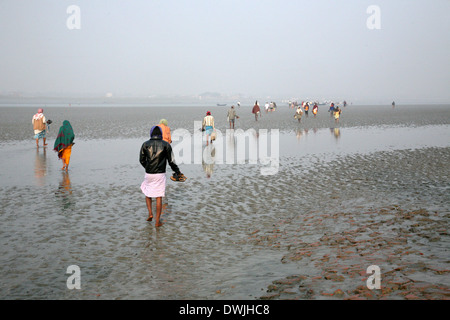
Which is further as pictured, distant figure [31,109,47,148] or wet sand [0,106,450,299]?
distant figure [31,109,47,148]

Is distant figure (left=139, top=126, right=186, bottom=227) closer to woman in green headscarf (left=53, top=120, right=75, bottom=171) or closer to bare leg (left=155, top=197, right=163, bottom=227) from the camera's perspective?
bare leg (left=155, top=197, right=163, bottom=227)

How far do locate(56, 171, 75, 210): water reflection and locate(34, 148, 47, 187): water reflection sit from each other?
600mm

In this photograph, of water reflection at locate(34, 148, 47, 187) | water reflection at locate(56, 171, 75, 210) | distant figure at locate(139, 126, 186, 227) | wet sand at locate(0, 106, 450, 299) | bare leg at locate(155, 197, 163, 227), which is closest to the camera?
wet sand at locate(0, 106, 450, 299)

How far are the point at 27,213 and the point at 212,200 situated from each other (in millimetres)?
4124

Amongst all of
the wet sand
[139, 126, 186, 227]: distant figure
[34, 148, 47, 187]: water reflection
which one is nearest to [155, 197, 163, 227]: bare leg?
[139, 126, 186, 227]: distant figure

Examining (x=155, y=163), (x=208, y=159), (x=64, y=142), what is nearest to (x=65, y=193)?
(x=64, y=142)

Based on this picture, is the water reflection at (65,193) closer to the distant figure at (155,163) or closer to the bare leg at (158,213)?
the distant figure at (155,163)

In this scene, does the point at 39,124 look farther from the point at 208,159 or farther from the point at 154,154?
the point at 154,154

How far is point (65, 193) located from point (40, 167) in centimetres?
466

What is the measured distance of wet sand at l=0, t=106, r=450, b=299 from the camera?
209 inches

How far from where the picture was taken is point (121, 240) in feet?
23.2

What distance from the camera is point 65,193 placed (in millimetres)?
10578
